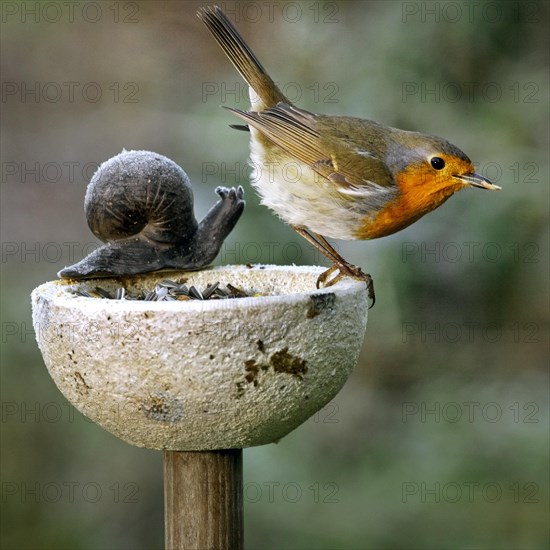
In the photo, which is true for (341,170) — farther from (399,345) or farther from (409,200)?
(399,345)

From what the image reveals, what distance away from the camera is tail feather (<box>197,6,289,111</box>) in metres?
3.07

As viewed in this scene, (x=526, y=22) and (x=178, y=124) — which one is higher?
(x=526, y=22)

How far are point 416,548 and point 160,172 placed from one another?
2.16 meters

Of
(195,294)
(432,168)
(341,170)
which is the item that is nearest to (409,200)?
(432,168)

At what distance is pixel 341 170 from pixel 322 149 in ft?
0.41

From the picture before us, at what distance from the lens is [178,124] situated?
4.20 m

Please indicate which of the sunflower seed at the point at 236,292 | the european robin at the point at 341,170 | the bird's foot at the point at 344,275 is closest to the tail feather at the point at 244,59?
the european robin at the point at 341,170

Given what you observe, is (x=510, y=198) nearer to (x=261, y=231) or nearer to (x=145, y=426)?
(x=261, y=231)

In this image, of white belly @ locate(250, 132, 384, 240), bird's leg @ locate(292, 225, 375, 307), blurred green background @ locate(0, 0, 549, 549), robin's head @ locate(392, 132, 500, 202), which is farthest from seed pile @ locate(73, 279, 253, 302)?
blurred green background @ locate(0, 0, 549, 549)

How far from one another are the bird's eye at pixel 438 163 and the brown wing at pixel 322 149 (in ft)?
0.47

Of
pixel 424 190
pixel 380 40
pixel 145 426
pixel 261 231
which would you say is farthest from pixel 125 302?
pixel 380 40

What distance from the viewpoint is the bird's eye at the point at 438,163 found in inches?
110

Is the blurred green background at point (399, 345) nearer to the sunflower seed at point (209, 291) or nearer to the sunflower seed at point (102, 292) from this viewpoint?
the sunflower seed at point (209, 291)

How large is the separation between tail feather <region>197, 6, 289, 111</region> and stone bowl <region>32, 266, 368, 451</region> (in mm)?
1208
